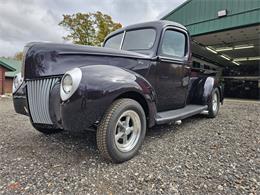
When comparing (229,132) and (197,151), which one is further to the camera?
(229,132)

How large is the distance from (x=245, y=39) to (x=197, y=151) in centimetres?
1343

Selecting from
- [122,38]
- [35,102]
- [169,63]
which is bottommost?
[35,102]

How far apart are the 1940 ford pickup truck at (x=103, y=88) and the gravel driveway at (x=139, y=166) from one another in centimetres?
31

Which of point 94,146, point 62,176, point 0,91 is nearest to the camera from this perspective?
point 62,176

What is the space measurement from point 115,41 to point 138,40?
0.59 metres

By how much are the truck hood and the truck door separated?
3.42ft

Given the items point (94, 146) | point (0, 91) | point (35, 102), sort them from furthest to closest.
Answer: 1. point (0, 91)
2. point (94, 146)
3. point (35, 102)

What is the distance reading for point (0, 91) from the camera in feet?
56.1

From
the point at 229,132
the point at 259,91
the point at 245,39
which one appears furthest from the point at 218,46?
the point at 229,132

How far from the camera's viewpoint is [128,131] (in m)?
2.42

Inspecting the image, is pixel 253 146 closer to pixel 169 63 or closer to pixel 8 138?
pixel 169 63

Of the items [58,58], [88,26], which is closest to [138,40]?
[58,58]

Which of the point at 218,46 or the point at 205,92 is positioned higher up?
the point at 218,46

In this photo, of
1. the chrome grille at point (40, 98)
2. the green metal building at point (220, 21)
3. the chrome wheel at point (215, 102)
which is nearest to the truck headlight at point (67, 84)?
the chrome grille at point (40, 98)
